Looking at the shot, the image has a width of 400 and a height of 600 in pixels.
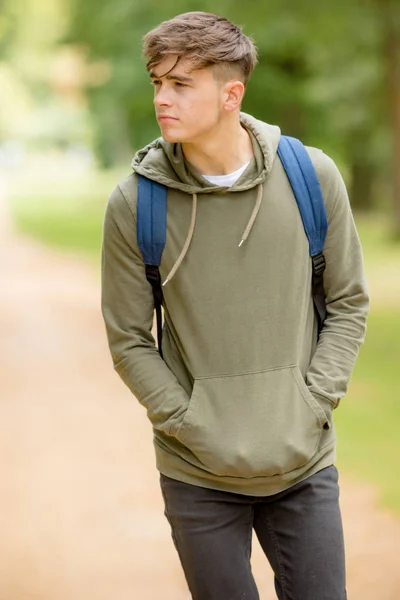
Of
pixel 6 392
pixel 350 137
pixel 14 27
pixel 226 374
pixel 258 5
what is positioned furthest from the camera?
pixel 14 27

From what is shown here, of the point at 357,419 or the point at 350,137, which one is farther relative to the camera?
the point at 350,137

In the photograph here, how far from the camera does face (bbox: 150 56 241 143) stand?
2.91 m

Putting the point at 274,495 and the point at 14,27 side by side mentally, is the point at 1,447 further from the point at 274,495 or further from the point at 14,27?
the point at 14,27

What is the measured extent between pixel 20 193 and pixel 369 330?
41.5m

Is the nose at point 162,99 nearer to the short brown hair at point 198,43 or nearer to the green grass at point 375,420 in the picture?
the short brown hair at point 198,43

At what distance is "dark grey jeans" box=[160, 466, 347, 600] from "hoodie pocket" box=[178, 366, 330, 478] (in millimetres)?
110

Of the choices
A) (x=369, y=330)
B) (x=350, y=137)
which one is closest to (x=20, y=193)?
(x=350, y=137)

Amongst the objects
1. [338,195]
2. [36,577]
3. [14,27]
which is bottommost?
[36,577]

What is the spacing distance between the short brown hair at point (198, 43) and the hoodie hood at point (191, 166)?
0.68 feet

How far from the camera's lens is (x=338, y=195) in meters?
3.04

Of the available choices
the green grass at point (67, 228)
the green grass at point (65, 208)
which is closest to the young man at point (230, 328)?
the green grass at point (65, 208)

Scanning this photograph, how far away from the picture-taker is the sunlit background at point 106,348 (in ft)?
18.5

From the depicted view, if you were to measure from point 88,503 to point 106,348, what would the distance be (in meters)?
5.17

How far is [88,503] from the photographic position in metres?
6.46
